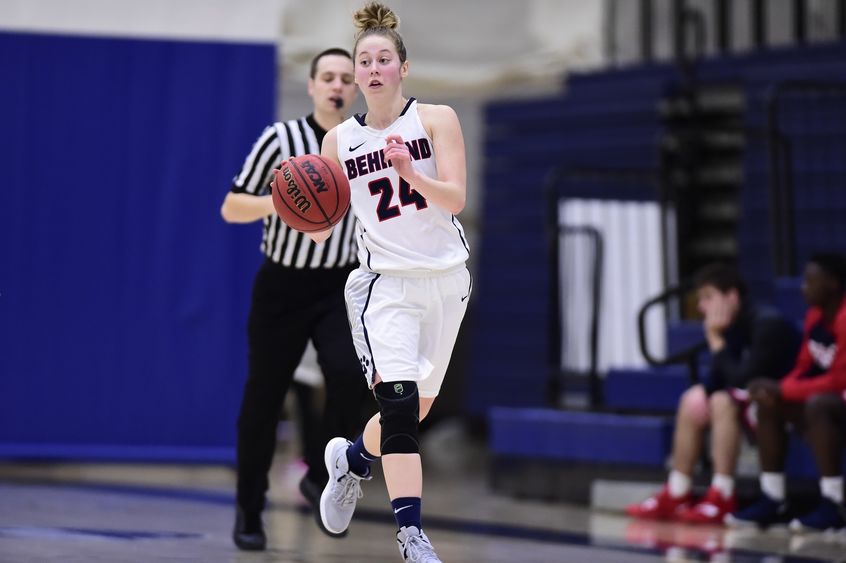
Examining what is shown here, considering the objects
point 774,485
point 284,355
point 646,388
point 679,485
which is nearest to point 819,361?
point 774,485

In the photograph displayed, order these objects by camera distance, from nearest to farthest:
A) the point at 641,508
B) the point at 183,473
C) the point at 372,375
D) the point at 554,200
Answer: the point at 372,375
the point at 641,508
the point at 554,200
the point at 183,473

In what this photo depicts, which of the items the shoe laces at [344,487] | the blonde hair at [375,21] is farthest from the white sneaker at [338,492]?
the blonde hair at [375,21]

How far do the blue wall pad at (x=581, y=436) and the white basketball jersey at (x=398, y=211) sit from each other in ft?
12.0

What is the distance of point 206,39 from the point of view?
7.50m

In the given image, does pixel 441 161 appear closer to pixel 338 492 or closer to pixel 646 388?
pixel 338 492

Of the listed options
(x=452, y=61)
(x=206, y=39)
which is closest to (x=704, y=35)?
(x=452, y=61)

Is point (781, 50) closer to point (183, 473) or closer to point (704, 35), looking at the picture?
point (704, 35)

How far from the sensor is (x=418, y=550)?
4.04m

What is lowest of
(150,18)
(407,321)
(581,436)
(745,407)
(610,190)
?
(581,436)

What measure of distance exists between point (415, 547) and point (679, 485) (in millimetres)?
3349

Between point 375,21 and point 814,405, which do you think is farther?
point 814,405

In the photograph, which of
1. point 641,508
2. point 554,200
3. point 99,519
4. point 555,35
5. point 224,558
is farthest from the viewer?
point 555,35

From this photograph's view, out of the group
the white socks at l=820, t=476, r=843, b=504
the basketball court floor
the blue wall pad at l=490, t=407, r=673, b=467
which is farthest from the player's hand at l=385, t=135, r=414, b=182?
the blue wall pad at l=490, t=407, r=673, b=467

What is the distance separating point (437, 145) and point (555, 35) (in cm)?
638
